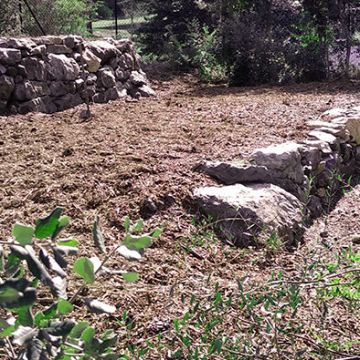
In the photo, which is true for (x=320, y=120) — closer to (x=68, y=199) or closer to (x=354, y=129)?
(x=354, y=129)

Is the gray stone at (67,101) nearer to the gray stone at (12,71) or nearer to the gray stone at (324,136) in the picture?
the gray stone at (12,71)

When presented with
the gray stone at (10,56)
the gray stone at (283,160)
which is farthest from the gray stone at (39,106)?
the gray stone at (283,160)

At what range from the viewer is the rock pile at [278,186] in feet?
13.4

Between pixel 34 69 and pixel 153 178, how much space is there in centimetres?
339

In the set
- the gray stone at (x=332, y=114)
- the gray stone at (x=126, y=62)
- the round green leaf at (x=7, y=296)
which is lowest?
the gray stone at (x=332, y=114)

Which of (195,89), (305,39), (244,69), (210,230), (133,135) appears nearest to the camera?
(210,230)

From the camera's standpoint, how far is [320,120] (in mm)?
6645

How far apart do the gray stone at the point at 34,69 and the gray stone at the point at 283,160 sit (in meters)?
3.28

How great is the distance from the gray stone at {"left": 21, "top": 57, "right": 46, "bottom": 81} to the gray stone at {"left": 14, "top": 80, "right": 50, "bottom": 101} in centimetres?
7

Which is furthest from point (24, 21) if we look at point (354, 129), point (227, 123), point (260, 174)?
point (260, 174)

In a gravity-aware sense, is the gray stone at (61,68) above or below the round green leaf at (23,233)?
below

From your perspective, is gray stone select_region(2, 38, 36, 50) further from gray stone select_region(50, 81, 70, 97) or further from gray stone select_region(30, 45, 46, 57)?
gray stone select_region(50, 81, 70, 97)

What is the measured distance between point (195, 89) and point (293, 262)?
6165 millimetres

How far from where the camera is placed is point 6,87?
274 inches
